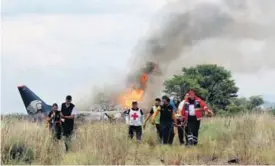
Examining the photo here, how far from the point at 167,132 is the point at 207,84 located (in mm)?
39322

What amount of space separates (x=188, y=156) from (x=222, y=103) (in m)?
41.2

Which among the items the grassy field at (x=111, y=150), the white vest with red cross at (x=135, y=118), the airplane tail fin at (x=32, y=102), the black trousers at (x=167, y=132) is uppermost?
the airplane tail fin at (x=32, y=102)

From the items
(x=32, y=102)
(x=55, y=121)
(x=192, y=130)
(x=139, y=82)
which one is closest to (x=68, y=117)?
(x=55, y=121)

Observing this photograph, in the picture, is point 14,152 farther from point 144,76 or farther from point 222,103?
point 222,103

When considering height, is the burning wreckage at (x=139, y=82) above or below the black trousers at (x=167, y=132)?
above

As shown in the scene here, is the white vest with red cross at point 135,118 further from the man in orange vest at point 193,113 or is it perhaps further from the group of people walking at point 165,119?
the man in orange vest at point 193,113

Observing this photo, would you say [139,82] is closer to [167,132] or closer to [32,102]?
[32,102]

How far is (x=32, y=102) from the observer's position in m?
38.7

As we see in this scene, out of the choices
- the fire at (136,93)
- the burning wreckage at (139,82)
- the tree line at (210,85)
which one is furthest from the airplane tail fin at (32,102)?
the tree line at (210,85)

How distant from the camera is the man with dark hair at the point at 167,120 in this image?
1872 cm

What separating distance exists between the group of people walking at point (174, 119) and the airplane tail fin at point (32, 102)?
1831 cm

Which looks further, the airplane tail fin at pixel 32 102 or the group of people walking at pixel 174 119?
the airplane tail fin at pixel 32 102

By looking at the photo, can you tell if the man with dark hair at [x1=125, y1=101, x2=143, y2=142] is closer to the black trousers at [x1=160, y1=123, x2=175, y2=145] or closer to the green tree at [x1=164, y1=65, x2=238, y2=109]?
the black trousers at [x1=160, y1=123, x2=175, y2=145]

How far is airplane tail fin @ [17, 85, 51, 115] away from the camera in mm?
37659
